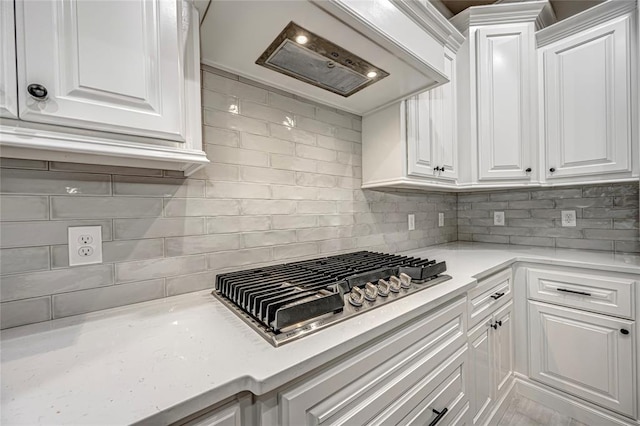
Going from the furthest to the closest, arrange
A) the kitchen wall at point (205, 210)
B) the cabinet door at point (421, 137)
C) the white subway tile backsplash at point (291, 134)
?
the cabinet door at point (421, 137) < the white subway tile backsplash at point (291, 134) < the kitchen wall at point (205, 210)

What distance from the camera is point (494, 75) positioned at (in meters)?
1.90

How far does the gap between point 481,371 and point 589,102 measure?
5.88 ft

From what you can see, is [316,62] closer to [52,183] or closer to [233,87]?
[233,87]

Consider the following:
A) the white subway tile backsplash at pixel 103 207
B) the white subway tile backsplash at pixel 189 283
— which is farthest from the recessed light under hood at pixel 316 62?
the white subway tile backsplash at pixel 189 283

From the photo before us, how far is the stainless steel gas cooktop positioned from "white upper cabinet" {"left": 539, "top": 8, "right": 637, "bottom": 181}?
1.36m

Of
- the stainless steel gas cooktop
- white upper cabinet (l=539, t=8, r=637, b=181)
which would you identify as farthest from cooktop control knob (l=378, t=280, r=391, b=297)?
white upper cabinet (l=539, t=8, r=637, b=181)

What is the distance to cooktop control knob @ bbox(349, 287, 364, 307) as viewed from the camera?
876 mm

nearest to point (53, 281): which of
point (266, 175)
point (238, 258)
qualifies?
point (238, 258)

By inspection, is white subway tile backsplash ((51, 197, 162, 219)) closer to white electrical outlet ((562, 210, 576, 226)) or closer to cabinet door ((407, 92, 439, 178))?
cabinet door ((407, 92, 439, 178))

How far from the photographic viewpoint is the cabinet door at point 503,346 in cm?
155

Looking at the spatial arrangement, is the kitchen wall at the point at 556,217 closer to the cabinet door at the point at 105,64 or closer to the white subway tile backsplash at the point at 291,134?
the white subway tile backsplash at the point at 291,134

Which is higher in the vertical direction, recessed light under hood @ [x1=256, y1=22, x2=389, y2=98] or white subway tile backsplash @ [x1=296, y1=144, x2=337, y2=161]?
recessed light under hood @ [x1=256, y1=22, x2=389, y2=98]

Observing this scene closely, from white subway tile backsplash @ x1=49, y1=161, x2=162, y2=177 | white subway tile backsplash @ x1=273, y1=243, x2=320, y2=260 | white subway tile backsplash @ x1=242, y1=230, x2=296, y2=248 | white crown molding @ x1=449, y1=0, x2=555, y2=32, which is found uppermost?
white crown molding @ x1=449, y1=0, x2=555, y2=32

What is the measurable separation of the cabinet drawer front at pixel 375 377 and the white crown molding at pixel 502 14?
1.98 meters
